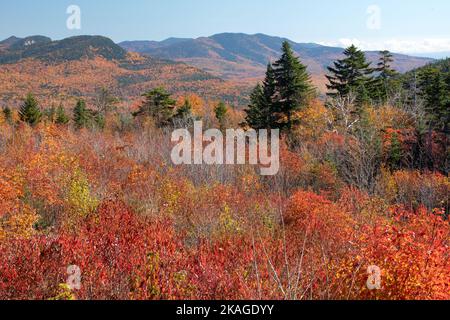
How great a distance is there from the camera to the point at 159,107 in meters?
40.9

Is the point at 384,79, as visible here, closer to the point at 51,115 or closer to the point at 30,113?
A: the point at 30,113

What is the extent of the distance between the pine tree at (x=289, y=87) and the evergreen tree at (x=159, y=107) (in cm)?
1243

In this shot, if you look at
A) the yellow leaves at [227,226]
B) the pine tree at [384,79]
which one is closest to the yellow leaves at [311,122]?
the pine tree at [384,79]

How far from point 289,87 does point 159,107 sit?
14454mm

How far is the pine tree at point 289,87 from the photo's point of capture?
32250 millimetres

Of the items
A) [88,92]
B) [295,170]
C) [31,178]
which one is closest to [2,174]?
[31,178]

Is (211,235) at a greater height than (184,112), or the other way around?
(184,112)

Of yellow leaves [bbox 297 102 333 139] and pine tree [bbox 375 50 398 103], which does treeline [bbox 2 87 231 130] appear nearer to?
yellow leaves [bbox 297 102 333 139]

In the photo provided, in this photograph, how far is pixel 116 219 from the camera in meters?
11.9

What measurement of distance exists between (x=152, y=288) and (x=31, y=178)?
12.9 m

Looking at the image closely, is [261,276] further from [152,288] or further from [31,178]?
[31,178]

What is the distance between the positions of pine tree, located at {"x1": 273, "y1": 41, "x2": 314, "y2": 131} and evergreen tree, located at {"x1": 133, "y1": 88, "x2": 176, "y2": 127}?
40.8 feet

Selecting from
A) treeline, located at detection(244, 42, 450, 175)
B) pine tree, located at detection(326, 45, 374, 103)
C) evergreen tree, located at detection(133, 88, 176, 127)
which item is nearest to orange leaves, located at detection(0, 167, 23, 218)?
treeline, located at detection(244, 42, 450, 175)

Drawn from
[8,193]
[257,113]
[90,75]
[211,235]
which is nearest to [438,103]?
[257,113]
